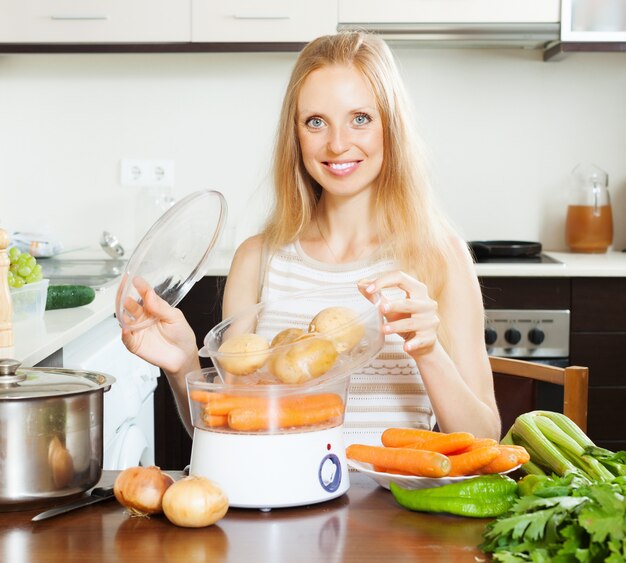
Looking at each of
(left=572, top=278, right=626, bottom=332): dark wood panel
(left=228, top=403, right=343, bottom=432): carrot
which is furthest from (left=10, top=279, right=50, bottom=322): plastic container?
(left=572, top=278, right=626, bottom=332): dark wood panel

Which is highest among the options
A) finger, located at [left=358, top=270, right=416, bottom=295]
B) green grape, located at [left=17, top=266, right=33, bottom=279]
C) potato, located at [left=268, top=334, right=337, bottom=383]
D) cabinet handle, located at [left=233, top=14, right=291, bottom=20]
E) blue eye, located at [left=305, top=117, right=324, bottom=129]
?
cabinet handle, located at [left=233, top=14, right=291, bottom=20]

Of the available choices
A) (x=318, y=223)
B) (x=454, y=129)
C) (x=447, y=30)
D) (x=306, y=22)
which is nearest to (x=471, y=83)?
(x=454, y=129)

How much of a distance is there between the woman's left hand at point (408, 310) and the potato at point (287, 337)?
3.8 inches

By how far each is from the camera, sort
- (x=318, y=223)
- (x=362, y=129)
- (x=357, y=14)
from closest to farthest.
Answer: (x=362, y=129) < (x=318, y=223) < (x=357, y=14)

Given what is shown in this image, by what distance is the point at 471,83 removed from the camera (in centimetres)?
337

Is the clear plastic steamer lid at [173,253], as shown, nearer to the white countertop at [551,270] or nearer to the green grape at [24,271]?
the green grape at [24,271]

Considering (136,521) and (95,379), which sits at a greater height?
(95,379)

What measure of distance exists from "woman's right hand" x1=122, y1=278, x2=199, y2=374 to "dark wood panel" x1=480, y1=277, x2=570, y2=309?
162 cm

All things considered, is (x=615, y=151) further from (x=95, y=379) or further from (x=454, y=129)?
(x=95, y=379)

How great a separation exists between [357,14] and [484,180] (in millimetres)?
763

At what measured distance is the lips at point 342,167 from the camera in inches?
64.3

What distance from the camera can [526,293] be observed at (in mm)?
2893

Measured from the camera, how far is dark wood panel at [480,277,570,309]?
2887 mm

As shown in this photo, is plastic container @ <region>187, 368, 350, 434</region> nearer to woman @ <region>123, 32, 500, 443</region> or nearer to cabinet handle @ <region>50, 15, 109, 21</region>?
woman @ <region>123, 32, 500, 443</region>
